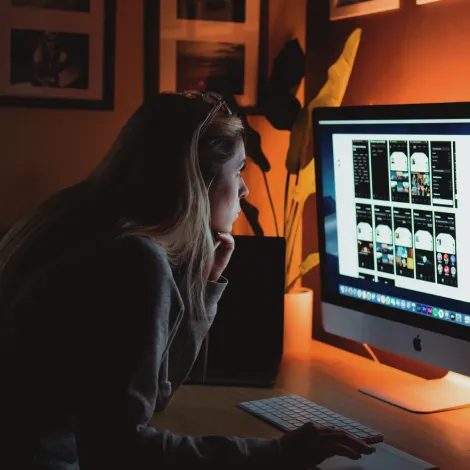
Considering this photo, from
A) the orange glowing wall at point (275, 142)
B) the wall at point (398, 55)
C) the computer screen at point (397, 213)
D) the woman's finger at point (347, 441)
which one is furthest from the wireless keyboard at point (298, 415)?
the orange glowing wall at point (275, 142)

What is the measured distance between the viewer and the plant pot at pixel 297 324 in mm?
2217

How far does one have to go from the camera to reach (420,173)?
1.70m

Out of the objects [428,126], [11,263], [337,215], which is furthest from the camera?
[337,215]

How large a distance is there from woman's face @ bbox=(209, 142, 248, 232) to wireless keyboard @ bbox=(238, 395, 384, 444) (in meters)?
0.38

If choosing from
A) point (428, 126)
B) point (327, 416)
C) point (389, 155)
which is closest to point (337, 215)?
point (389, 155)

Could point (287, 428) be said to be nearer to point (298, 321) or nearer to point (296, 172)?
point (298, 321)

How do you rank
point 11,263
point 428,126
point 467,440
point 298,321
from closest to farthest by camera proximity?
point 11,263, point 467,440, point 428,126, point 298,321

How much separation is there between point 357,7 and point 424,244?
86 centimetres

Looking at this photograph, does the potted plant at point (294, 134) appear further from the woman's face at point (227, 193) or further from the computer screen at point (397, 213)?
the woman's face at point (227, 193)

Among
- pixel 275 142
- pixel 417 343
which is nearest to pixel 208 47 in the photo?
pixel 275 142

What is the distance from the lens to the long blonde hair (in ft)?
4.48

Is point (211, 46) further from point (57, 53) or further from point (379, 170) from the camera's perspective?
point (379, 170)

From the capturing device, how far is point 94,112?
7.75ft

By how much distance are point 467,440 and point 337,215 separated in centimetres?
60
